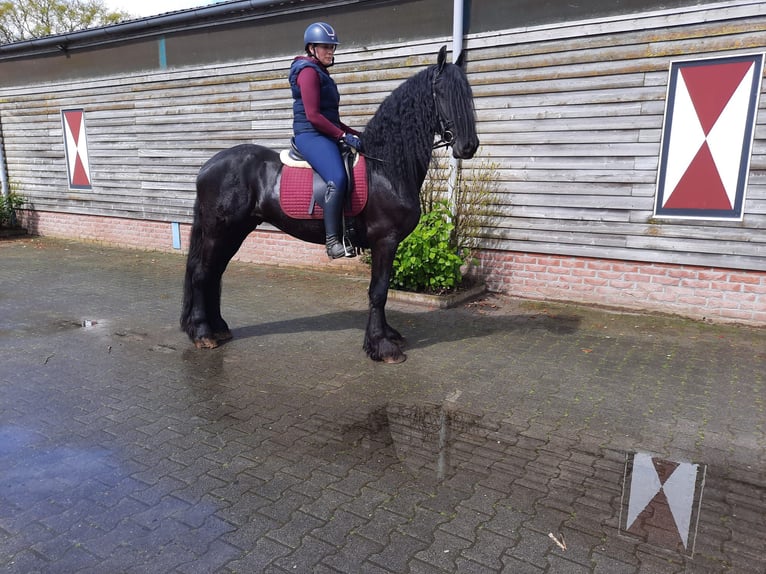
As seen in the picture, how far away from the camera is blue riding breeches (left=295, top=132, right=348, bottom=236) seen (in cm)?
444

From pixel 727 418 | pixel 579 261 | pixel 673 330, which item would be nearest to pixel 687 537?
pixel 727 418

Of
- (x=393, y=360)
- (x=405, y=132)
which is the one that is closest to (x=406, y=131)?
(x=405, y=132)

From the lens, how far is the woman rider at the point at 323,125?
171 inches

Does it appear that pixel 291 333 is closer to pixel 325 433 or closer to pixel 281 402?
pixel 281 402

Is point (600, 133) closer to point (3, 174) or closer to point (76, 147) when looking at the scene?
Answer: point (76, 147)

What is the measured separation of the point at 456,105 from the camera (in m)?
4.19

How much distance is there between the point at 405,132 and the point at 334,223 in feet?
3.17

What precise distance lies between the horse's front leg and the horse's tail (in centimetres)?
171

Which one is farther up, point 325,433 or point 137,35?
point 137,35

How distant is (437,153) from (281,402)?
15.7 feet

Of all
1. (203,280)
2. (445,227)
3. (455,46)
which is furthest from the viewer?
(455,46)

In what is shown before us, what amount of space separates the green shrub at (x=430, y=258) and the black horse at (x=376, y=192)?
189 cm

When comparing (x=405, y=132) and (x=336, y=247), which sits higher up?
(x=405, y=132)

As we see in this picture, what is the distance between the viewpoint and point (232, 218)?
489 centimetres
